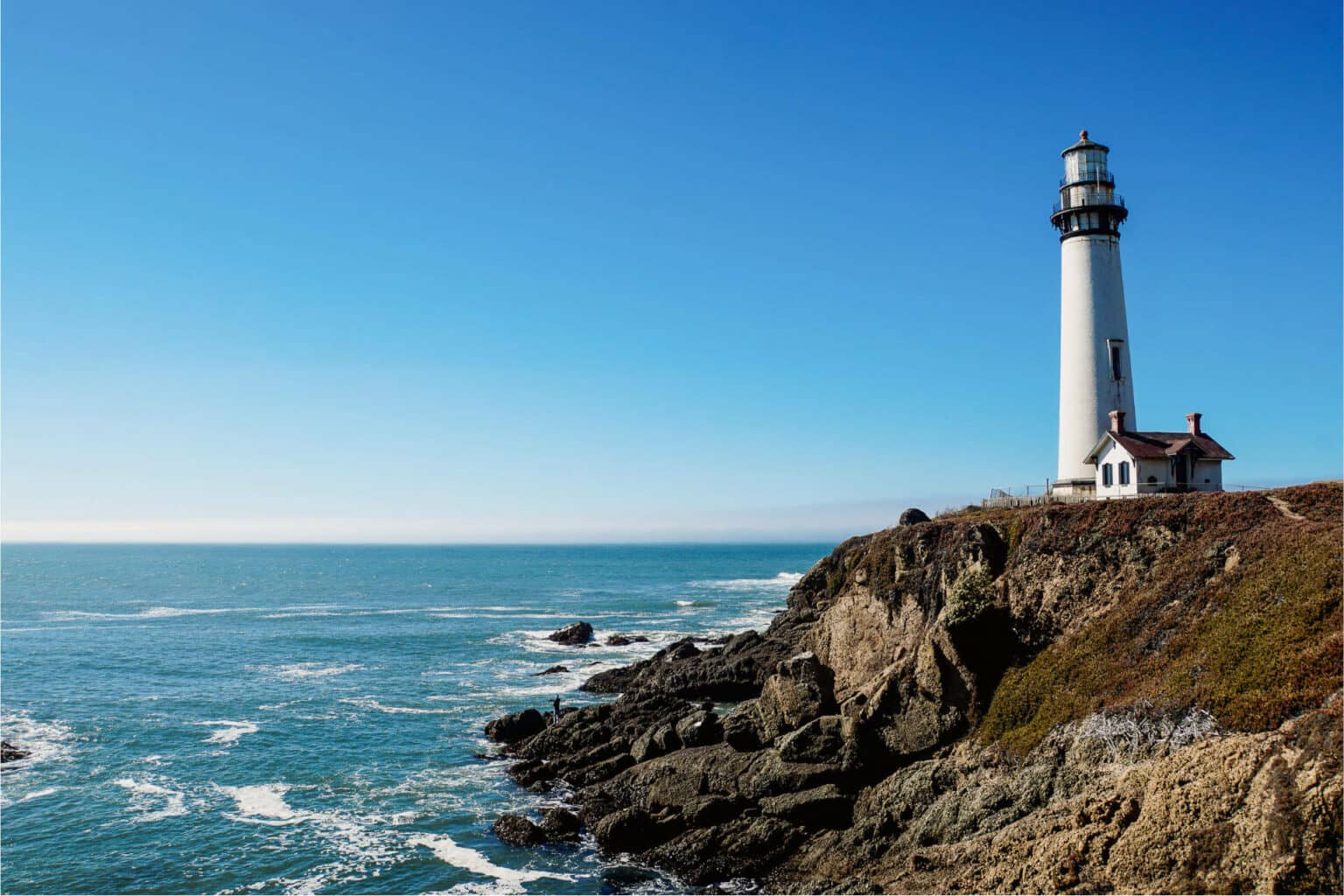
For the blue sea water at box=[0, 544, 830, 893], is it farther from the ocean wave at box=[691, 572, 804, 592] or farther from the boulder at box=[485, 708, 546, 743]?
the ocean wave at box=[691, 572, 804, 592]

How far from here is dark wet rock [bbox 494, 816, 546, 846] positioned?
29109mm

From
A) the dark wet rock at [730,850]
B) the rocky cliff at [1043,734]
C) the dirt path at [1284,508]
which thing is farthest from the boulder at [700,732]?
the dirt path at [1284,508]

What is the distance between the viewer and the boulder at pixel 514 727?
42.1 m

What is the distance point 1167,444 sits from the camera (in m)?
39.1

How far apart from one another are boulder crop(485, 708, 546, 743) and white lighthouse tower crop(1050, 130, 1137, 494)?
92.7ft

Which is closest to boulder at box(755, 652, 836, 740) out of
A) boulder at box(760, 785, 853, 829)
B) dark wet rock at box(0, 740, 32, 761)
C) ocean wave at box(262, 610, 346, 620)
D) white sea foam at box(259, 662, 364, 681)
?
boulder at box(760, 785, 853, 829)

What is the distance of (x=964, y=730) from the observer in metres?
28.5

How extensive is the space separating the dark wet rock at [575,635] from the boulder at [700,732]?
39618 millimetres

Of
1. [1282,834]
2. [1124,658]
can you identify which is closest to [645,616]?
[1124,658]

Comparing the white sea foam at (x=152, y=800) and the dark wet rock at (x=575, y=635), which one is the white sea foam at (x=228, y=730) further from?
the dark wet rock at (x=575, y=635)

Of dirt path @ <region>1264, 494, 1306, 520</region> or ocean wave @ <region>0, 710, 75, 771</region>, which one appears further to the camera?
ocean wave @ <region>0, 710, 75, 771</region>

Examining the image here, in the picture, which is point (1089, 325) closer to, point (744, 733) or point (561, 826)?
point (744, 733)

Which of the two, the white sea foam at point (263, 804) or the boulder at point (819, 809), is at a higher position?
the boulder at point (819, 809)

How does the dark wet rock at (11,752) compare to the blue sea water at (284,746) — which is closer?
the blue sea water at (284,746)
